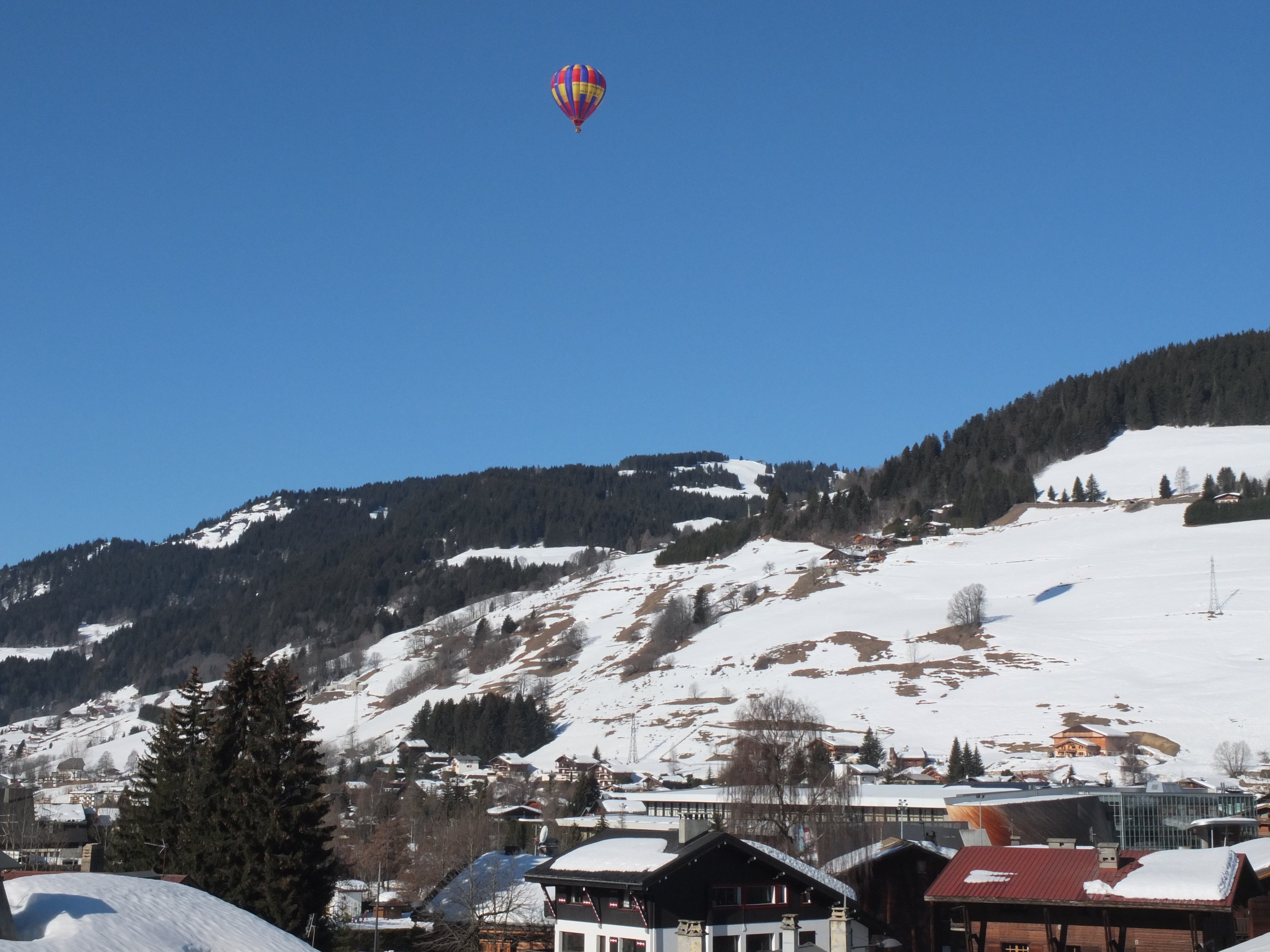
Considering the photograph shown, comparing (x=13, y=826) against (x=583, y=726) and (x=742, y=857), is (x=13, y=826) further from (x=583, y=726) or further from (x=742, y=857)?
(x=583, y=726)

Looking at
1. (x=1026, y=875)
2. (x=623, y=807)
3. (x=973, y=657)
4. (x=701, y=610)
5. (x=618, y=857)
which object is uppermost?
(x=701, y=610)

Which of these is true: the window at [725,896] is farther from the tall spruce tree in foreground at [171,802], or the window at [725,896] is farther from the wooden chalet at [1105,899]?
the tall spruce tree in foreground at [171,802]

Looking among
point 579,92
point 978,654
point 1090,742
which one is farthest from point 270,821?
point 978,654

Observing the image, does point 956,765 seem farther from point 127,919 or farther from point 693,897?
point 127,919

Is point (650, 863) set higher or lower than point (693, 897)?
higher

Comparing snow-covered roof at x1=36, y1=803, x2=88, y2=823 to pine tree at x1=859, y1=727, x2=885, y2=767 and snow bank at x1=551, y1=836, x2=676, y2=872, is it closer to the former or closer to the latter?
snow bank at x1=551, y1=836, x2=676, y2=872

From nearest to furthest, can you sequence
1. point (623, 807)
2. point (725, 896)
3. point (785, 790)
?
point (725, 896)
point (785, 790)
point (623, 807)

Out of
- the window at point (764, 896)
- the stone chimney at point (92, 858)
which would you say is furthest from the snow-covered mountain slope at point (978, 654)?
the stone chimney at point (92, 858)

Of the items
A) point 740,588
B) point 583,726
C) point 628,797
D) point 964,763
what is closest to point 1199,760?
point 964,763
